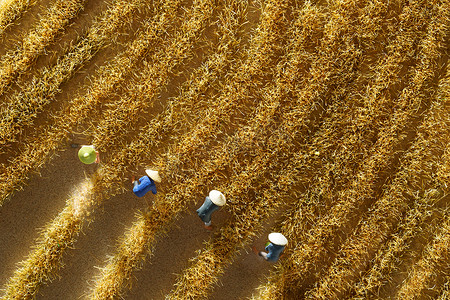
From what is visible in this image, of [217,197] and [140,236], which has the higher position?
[217,197]

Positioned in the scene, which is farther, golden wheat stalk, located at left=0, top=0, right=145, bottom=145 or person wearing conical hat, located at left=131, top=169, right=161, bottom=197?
golden wheat stalk, located at left=0, top=0, right=145, bottom=145

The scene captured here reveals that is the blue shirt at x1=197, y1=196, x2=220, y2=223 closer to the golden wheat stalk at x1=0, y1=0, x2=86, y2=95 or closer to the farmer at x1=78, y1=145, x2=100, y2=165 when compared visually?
the farmer at x1=78, y1=145, x2=100, y2=165

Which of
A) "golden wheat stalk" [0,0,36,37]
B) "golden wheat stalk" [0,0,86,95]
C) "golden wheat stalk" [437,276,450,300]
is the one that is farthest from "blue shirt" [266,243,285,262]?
"golden wheat stalk" [0,0,36,37]

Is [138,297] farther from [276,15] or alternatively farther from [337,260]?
[276,15]

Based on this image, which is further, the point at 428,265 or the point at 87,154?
the point at 428,265

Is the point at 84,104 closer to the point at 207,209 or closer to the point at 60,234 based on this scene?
the point at 60,234

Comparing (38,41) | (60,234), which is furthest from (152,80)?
(60,234)

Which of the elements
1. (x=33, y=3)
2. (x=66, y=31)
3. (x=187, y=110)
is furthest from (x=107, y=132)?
(x=33, y=3)
